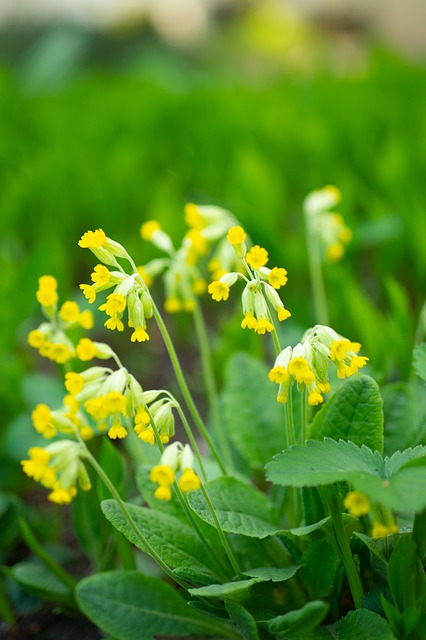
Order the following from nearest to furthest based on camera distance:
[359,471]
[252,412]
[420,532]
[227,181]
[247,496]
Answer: [359,471] → [420,532] → [247,496] → [252,412] → [227,181]

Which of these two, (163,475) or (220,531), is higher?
(163,475)

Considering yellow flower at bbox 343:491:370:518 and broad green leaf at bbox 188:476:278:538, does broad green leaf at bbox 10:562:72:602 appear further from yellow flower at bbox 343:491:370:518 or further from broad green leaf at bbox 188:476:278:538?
yellow flower at bbox 343:491:370:518

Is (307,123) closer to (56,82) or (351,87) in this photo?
(351,87)

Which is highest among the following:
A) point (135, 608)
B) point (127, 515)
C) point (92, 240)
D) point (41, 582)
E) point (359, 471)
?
point (92, 240)

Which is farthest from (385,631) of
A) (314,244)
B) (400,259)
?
(400,259)

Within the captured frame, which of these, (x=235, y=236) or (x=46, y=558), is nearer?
(x=235, y=236)

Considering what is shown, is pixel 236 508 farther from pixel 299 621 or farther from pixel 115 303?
pixel 115 303

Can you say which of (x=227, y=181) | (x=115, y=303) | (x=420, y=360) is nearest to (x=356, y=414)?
(x=420, y=360)
